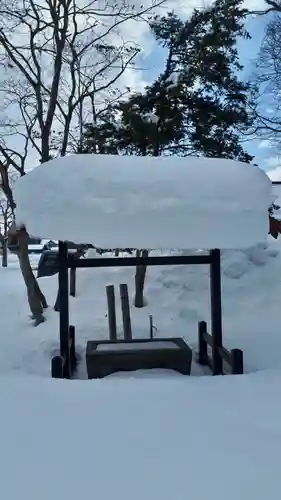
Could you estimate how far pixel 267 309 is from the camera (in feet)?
25.3

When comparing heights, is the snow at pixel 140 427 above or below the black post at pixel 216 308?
below

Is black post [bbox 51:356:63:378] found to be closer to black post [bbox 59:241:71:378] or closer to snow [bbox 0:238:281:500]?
snow [bbox 0:238:281:500]

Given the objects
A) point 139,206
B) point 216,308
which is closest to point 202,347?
point 216,308

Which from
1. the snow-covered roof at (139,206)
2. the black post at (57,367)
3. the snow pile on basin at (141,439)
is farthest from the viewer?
the black post at (57,367)

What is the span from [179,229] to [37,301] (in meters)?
3.98

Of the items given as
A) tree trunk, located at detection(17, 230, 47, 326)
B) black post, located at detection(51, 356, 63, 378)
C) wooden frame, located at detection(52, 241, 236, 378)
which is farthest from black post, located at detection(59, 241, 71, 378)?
tree trunk, located at detection(17, 230, 47, 326)

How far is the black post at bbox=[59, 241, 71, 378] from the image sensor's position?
5008mm

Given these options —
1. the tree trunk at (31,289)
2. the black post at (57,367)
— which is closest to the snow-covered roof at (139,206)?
the black post at (57,367)

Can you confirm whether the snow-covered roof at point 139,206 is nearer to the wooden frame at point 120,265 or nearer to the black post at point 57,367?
the wooden frame at point 120,265

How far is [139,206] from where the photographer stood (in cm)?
439

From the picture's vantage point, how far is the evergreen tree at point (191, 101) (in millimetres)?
7785

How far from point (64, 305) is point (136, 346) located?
103 cm

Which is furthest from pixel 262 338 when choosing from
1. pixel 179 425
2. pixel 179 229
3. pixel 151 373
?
pixel 179 425

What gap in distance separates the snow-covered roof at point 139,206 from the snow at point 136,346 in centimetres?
148
